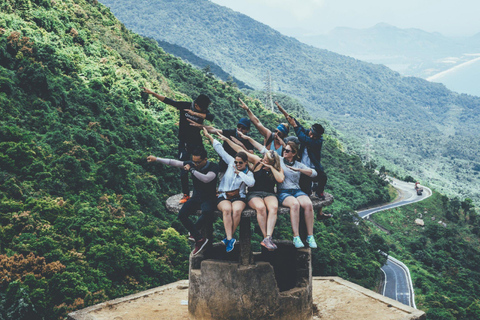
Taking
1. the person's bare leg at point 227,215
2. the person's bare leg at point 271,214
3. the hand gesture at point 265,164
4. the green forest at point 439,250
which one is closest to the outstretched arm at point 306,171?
the hand gesture at point 265,164

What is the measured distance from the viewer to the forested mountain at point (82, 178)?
1491 centimetres

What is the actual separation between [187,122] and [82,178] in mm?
12408

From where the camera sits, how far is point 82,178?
2022cm

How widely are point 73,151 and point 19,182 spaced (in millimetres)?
3899

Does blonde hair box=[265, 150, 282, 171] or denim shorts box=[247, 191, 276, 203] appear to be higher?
blonde hair box=[265, 150, 282, 171]

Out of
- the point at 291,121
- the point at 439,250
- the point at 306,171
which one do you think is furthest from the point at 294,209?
the point at 439,250

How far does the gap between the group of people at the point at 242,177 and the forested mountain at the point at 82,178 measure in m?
7.57

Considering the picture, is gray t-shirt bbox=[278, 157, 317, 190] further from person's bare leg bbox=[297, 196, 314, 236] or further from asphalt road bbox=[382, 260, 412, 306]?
asphalt road bbox=[382, 260, 412, 306]

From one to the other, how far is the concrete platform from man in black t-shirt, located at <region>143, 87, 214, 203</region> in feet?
9.94

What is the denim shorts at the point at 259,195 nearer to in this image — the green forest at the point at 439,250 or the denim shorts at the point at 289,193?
the denim shorts at the point at 289,193

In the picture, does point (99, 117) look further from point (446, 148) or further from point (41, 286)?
point (446, 148)

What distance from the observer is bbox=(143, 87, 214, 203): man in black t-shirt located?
9047 millimetres

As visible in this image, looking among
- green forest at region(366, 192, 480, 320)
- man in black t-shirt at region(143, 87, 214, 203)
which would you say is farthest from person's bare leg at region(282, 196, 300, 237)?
green forest at region(366, 192, 480, 320)

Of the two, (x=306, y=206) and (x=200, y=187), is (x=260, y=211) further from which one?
(x=200, y=187)
